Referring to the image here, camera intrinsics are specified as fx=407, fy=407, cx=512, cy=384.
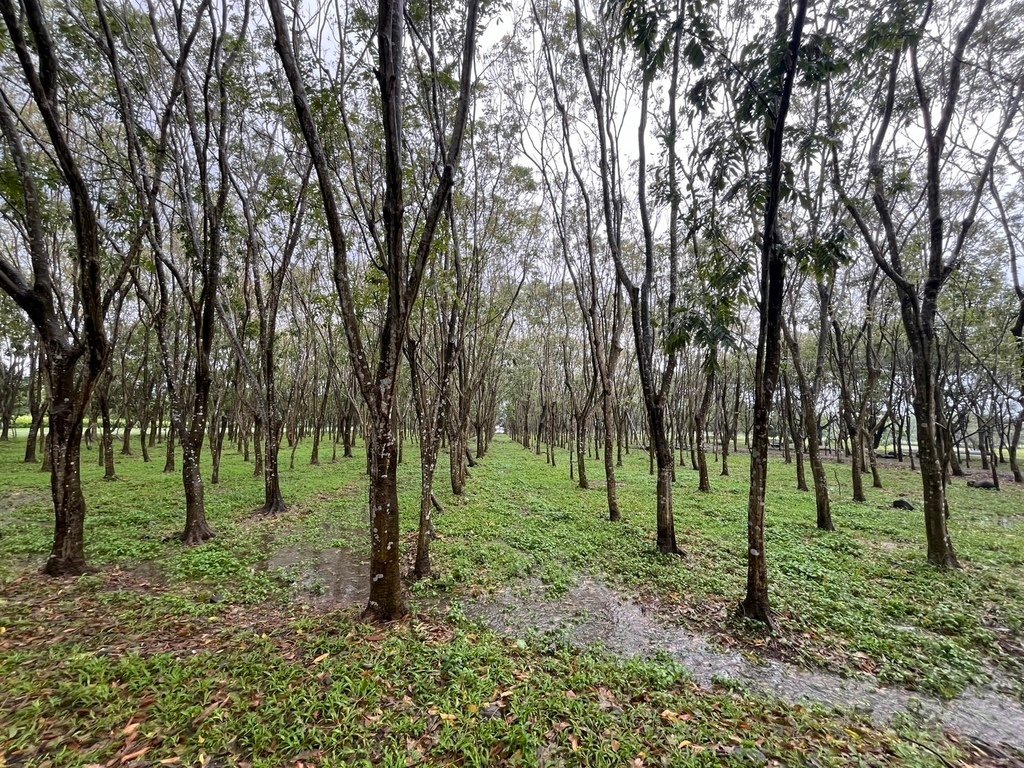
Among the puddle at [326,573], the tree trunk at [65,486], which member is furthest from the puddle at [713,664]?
the tree trunk at [65,486]

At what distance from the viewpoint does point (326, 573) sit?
279 inches

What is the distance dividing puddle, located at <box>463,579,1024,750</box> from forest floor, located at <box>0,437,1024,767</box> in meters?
0.03

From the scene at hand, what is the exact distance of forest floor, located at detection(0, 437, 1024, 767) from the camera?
3270mm

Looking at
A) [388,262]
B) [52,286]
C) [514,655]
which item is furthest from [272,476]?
[514,655]

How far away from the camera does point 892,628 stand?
5172 millimetres

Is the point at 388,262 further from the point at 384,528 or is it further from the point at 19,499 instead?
the point at 19,499

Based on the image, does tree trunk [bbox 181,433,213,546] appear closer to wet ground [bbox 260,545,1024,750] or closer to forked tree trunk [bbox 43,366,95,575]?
forked tree trunk [bbox 43,366,95,575]

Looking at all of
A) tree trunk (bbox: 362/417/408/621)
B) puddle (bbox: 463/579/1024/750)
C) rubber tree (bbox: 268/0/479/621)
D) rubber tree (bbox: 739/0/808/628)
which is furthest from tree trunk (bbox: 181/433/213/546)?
rubber tree (bbox: 739/0/808/628)

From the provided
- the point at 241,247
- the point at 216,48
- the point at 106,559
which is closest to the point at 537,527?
the point at 106,559

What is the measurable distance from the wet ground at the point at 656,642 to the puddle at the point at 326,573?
0.02m

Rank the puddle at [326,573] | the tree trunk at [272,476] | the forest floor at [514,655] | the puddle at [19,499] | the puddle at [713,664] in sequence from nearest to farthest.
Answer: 1. the forest floor at [514,655]
2. the puddle at [713,664]
3. the puddle at [326,573]
4. the puddle at [19,499]
5. the tree trunk at [272,476]

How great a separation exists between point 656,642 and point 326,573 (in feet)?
17.8

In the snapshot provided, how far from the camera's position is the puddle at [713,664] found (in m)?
3.74

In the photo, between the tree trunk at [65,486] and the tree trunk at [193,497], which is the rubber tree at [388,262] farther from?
the tree trunk at [193,497]
